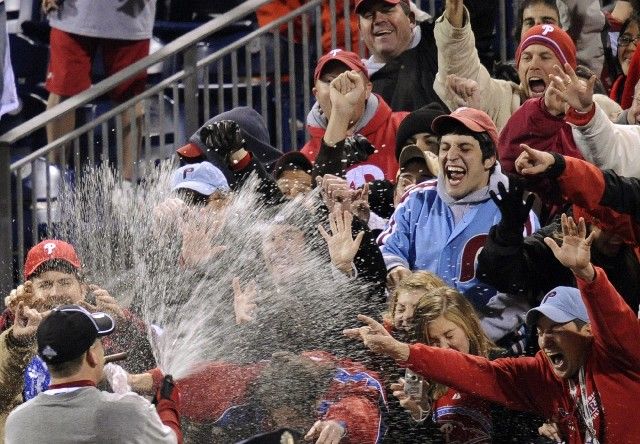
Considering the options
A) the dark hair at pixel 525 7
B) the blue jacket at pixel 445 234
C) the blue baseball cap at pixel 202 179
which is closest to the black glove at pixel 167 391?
the blue jacket at pixel 445 234

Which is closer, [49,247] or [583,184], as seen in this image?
[583,184]

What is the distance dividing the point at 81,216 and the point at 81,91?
1.70 metres

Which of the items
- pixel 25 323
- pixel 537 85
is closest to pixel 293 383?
pixel 25 323

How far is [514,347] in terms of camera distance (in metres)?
8.26

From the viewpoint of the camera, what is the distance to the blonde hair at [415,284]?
805cm

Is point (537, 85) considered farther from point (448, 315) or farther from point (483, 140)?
point (448, 315)

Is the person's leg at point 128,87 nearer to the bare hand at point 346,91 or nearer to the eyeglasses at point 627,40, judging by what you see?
the bare hand at point 346,91

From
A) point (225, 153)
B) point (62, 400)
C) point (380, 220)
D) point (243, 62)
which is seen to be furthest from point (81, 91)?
point (62, 400)

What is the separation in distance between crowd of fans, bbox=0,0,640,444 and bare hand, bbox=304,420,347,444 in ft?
0.03

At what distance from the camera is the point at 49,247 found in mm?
8664

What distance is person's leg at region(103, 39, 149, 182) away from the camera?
10.8 metres

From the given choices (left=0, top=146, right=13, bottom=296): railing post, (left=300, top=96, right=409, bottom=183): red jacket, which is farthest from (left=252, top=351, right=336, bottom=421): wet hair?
(left=0, top=146, right=13, bottom=296): railing post

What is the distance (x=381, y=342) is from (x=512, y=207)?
3.15ft

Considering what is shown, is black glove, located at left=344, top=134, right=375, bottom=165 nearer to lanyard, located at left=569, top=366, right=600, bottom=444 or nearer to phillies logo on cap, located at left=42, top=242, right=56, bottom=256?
phillies logo on cap, located at left=42, top=242, right=56, bottom=256
